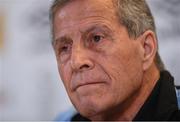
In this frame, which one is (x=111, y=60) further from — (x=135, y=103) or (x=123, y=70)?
(x=135, y=103)

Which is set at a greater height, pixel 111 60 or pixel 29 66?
pixel 111 60

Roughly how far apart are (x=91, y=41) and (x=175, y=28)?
45cm

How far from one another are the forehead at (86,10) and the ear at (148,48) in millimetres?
112

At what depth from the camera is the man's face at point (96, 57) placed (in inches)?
37.5

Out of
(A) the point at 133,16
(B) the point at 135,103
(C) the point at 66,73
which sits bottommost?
(B) the point at 135,103

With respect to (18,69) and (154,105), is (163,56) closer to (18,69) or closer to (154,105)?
(154,105)

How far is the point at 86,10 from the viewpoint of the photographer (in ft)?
3.34

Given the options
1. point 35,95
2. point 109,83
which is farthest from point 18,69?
point 109,83

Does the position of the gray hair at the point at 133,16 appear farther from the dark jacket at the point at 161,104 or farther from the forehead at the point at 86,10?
the dark jacket at the point at 161,104

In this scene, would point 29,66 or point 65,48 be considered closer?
point 65,48

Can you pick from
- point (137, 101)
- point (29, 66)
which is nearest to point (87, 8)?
point (137, 101)

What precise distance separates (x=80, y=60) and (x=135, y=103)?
21 centimetres

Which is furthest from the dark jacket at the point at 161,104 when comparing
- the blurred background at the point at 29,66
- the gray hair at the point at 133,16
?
the blurred background at the point at 29,66

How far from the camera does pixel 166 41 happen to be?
133 cm
